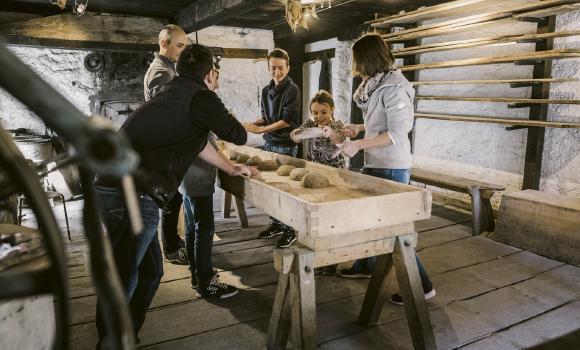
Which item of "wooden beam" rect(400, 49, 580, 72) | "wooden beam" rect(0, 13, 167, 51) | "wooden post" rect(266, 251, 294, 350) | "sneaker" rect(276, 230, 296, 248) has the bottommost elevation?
"sneaker" rect(276, 230, 296, 248)

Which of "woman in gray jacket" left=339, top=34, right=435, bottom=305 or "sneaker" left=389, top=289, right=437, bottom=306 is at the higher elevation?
"woman in gray jacket" left=339, top=34, right=435, bottom=305

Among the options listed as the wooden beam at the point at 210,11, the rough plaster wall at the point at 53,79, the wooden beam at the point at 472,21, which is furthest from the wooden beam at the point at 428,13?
the rough plaster wall at the point at 53,79

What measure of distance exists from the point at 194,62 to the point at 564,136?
13.9 ft

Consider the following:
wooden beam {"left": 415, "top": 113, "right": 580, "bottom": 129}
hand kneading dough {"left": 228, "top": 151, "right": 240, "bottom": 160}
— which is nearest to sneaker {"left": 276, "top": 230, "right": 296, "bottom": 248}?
hand kneading dough {"left": 228, "top": 151, "right": 240, "bottom": 160}

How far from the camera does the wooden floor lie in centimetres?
254

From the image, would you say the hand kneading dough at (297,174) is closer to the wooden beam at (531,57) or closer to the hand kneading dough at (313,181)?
the hand kneading dough at (313,181)

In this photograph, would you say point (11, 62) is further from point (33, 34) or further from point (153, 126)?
point (33, 34)

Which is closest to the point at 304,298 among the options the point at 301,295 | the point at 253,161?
the point at 301,295

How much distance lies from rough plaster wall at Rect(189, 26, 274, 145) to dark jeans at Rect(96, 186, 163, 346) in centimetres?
547

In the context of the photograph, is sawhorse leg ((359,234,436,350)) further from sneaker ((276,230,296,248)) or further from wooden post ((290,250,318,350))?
sneaker ((276,230,296,248))

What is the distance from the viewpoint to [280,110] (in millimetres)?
4305

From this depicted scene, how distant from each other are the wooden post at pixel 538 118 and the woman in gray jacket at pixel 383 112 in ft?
8.95

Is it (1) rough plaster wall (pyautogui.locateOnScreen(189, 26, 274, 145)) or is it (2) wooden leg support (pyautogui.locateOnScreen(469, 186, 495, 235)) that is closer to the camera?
(2) wooden leg support (pyautogui.locateOnScreen(469, 186, 495, 235))

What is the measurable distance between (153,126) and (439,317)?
2213mm
